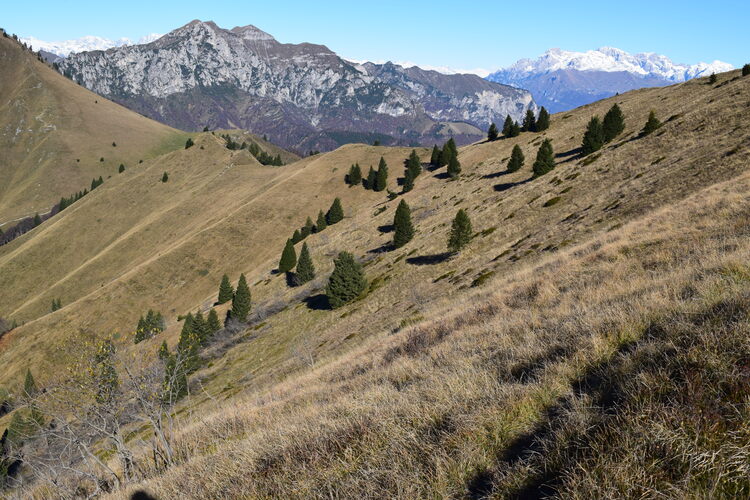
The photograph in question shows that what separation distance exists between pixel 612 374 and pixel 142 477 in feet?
27.2

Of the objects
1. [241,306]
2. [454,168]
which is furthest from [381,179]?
[241,306]

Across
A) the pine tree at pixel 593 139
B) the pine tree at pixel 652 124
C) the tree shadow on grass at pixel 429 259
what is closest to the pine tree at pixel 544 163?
the pine tree at pixel 593 139

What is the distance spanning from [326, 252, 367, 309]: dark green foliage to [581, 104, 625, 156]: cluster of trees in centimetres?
3408

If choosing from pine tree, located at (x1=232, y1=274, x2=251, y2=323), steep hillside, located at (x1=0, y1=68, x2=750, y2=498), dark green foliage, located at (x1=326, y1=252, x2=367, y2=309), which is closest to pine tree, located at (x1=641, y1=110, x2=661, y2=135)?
steep hillside, located at (x1=0, y1=68, x2=750, y2=498)

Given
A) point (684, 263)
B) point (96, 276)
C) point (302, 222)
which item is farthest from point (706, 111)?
point (96, 276)

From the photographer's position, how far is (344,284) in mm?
40125

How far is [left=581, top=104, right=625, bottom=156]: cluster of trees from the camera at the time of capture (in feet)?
160

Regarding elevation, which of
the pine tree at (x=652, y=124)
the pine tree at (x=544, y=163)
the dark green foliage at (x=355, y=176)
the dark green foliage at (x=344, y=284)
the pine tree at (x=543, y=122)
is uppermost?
the pine tree at (x=543, y=122)

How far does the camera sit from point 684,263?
31.8ft

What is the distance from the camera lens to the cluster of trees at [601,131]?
4866 cm

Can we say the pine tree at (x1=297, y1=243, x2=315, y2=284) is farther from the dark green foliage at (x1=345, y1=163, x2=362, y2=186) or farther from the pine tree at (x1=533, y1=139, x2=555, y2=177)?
the dark green foliage at (x1=345, y1=163, x2=362, y2=186)

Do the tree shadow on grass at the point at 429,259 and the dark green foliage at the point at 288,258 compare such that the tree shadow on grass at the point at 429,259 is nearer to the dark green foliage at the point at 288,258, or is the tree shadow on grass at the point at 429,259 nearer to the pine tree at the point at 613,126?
the dark green foliage at the point at 288,258

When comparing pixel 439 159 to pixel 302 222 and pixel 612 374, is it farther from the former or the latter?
pixel 612 374

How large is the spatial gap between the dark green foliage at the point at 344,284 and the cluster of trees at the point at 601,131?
1342 inches
